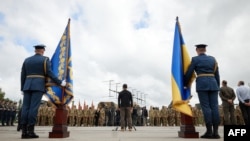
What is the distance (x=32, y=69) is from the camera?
5.32 metres

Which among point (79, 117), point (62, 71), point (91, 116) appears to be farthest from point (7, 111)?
point (62, 71)

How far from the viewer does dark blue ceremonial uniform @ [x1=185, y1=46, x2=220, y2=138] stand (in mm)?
4930

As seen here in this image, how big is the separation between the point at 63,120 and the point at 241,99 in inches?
247

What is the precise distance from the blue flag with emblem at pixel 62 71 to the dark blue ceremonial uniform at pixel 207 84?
2754 mm

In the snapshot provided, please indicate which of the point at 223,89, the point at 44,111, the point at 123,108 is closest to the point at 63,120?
the point at 123,108

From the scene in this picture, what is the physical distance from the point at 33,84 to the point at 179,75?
3.12 meters

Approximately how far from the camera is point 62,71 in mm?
5750

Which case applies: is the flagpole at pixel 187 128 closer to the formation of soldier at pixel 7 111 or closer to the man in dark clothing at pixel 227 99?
the man in dark clothing at pixel 227 99

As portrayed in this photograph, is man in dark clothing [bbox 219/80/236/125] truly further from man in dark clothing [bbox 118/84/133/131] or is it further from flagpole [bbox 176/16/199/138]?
flagpole [bbox 176/16/199/138]

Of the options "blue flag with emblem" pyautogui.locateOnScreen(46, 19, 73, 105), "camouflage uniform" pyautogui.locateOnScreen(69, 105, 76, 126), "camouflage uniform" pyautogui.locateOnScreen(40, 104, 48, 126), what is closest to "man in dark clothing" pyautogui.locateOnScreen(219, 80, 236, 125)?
"blue flag with emblem" pyautogui.locateOnScreen(46, 19, 73, 105)

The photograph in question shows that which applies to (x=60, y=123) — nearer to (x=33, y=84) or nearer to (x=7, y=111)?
(x=33, y=84)

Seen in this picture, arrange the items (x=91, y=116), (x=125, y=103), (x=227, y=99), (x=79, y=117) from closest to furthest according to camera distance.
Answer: (x=227, y=99) < (x=125, y=103) < (x=79, y=117) < (x=91, y=116)

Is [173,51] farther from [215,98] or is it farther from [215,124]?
[215,124]

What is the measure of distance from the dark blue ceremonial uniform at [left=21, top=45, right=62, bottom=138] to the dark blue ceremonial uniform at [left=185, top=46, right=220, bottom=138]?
9.72ft
